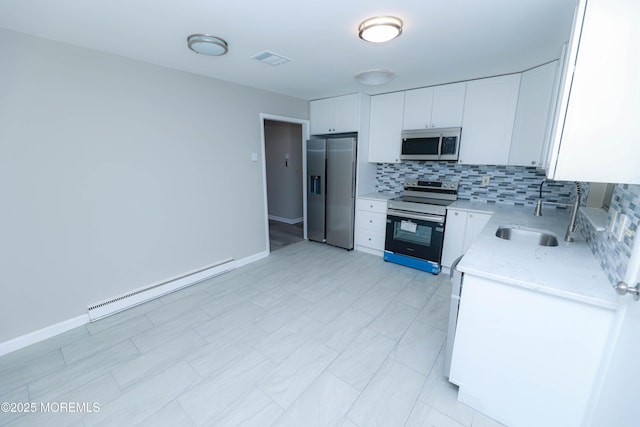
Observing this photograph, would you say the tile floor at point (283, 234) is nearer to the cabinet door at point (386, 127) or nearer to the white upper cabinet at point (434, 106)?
the cabinet door at point (386, 127)

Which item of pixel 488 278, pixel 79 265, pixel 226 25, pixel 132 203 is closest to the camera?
pixel 488 278

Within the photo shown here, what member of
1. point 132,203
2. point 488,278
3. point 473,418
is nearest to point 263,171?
point 132,203

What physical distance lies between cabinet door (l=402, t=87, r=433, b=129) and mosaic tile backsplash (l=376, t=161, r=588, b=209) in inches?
23.2

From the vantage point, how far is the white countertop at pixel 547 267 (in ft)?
3.89

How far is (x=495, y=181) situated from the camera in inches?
127

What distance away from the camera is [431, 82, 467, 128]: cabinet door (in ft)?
10.1

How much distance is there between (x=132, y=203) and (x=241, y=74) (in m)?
1.78

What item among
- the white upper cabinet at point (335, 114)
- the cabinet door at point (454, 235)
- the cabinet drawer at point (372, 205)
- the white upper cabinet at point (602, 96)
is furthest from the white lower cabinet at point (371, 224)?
the white upper cabinet at point (602, 96)

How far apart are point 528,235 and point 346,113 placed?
9.06 ft

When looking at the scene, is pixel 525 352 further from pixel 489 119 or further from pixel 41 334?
pixel 41 334

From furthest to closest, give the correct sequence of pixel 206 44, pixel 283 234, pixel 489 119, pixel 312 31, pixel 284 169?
pixel 284 169, pixel 283 234, pixel 489 119, pixel 206 44, pixel 312 31

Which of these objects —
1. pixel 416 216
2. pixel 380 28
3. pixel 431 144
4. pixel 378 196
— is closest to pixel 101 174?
pixel 380 28

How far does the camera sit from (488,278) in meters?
1.37

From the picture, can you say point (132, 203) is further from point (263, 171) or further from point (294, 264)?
point (294, 264)
